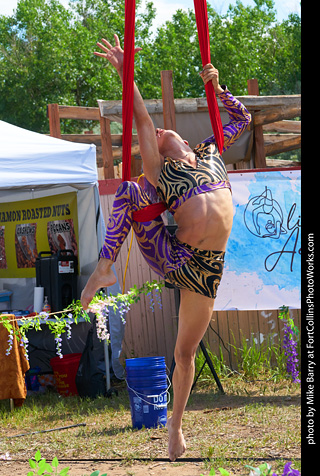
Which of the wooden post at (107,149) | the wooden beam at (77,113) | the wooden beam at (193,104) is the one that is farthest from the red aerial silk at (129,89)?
the wooden beam at (77,113)

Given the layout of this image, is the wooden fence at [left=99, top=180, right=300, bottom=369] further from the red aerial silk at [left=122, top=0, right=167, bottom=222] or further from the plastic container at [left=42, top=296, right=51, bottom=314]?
the red aerial silk at [left=122, top=0, right=167, bottom=222]

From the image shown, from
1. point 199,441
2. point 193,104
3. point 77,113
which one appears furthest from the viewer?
point 77,113

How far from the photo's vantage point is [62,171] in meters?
6.00

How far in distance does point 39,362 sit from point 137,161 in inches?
178

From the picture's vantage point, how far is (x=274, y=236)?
6477 mm

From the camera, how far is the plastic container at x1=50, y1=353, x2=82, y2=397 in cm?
673

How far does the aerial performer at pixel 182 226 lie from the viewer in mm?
2588

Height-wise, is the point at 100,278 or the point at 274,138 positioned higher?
the point at 274,138

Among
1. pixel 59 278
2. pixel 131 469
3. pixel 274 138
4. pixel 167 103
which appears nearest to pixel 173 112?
pixel 167 103

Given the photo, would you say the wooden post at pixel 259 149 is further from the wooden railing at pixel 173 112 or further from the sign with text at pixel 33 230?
the sign with text at pixel 33 230

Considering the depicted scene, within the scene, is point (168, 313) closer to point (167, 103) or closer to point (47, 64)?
point (167, 103)

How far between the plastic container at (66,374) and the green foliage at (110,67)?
2105 cm

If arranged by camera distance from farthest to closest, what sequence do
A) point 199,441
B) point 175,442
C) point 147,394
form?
point 147,394 → point 199,441 → point 175,442

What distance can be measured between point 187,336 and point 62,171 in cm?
361
